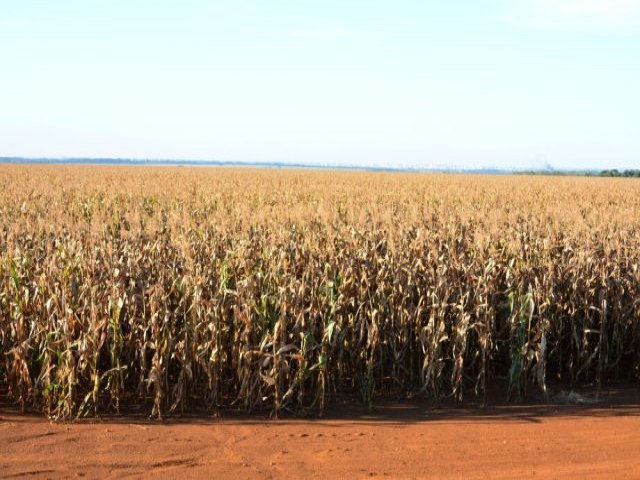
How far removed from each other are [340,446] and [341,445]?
0.07ft

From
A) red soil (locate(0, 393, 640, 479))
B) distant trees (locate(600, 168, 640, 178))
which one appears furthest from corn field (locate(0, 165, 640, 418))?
distant trees (locate(600, 168, 640, 178))

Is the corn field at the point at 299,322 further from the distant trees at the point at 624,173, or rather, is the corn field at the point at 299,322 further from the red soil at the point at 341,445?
the distant trees at the point at 624,173

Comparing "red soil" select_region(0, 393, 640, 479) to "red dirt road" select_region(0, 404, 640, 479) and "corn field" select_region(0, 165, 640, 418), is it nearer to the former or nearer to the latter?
"red dirt road" select_region(0, 404, 640, 479)

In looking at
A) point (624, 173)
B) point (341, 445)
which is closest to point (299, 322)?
point (341, 445)

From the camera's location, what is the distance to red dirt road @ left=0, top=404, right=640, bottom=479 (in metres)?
5.18

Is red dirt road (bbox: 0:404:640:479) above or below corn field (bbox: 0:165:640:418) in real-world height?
below

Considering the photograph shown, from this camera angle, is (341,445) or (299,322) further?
(299,322)

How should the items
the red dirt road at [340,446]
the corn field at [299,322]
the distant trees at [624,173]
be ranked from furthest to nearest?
the distant trees at [624,173] → the corn field at [299,322] → the red dirt road at [340,446]

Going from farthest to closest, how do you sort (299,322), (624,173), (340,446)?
1. (624,173)
2. (299,322)
3. (340,446)

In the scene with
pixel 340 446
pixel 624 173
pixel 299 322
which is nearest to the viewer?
pixel 340 446

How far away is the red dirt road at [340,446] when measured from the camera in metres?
5.18

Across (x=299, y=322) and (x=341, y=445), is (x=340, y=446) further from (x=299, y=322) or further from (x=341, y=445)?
(x=299, y=322)

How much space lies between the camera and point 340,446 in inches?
222

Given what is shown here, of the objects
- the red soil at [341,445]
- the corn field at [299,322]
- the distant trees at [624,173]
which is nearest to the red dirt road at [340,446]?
the red soil at [341,445]
